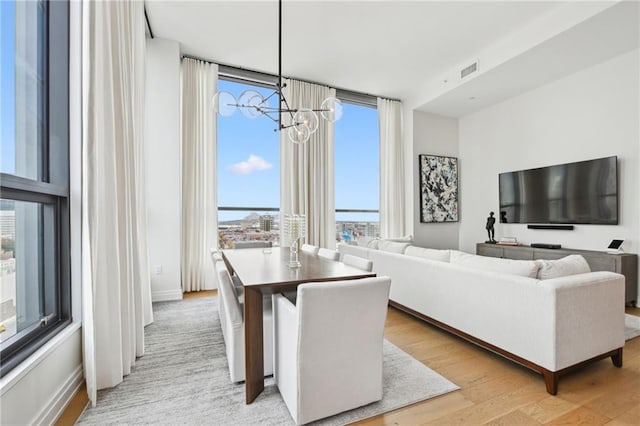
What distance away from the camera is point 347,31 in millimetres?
3736

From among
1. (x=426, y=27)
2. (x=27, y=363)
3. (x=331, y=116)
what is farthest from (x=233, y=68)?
(x=27, y=363)

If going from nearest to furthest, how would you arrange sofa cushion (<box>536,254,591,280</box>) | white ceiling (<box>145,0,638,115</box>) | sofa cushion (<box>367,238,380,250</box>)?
sofa cushion (<box>536,254,591,280</box>) < white ceiling (<box>145,0,638,115</box>) < sofa cushion (<box>367,238,380,250</box>)

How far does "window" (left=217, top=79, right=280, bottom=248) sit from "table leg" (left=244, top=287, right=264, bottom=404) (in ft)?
9.77

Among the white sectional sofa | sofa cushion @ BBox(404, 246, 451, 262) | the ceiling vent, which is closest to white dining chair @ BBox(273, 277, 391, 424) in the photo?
the white sectional sofa

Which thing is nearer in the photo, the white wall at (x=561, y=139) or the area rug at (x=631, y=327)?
the area rug at (x=631, y=327)

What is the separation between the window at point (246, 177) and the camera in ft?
15.6

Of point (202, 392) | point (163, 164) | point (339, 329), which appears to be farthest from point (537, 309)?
point (163, 164)

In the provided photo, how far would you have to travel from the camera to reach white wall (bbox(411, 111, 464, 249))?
5.75 meters

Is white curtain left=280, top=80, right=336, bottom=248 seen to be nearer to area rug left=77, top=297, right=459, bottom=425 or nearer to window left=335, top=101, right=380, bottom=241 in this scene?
window left=335, top=101, right=380, bottom=241

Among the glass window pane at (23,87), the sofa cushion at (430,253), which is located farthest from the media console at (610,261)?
the glass window pane at (23,87)

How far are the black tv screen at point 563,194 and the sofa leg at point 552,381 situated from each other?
309cm

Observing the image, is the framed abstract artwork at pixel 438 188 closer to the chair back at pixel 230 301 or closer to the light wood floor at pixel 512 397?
the light wood floor at pixel 512 397

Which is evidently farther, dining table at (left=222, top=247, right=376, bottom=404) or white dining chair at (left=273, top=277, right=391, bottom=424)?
dining table at (left=222, top=247, right=376, bottom=404)

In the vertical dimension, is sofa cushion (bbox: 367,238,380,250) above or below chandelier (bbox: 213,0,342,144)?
below
